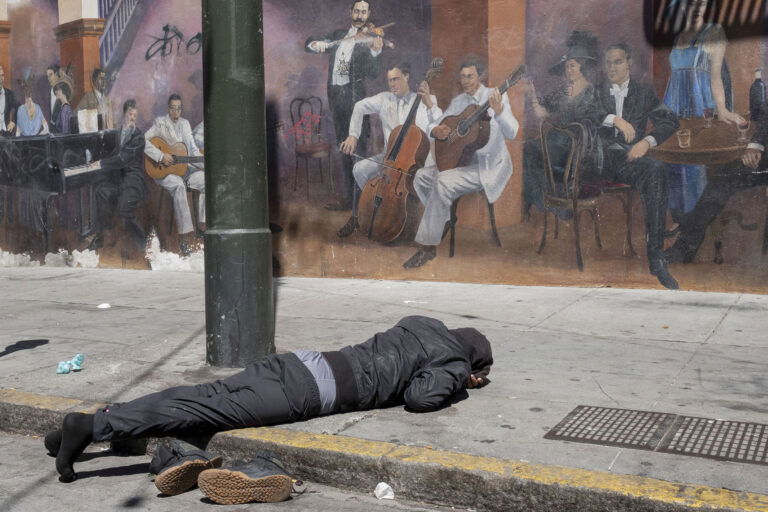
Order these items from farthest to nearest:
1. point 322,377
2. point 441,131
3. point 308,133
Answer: point 308,133 → point 441,131 → point 322,377

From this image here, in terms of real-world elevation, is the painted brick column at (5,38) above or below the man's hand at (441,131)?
above

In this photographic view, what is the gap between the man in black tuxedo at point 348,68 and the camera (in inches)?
381

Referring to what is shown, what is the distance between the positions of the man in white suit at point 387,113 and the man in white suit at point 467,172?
18 centimetres

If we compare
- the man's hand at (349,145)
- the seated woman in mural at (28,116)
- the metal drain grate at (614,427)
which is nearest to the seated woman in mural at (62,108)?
the seated woman in mural at (28,116)

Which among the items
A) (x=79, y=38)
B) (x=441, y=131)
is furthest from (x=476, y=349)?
(x=79, y=38)

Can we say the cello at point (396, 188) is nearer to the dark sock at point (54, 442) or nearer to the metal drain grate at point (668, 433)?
the metal drain grate at point (668, 433)

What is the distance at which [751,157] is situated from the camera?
7.84 meters

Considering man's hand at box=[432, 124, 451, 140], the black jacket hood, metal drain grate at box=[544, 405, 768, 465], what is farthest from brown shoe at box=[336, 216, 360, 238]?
metal drain grate at box=[544, 405, 768, 465]

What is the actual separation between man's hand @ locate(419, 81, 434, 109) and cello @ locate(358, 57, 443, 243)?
0.05m

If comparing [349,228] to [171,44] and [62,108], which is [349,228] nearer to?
[171,44]

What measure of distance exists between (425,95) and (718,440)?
624cm

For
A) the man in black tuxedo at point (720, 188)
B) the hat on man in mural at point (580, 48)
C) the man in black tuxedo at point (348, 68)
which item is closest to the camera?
the man in black tuxedo at point (720, 188)

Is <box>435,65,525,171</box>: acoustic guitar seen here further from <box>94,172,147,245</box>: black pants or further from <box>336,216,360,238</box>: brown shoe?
<box>94,172,147,245</box>: black pants

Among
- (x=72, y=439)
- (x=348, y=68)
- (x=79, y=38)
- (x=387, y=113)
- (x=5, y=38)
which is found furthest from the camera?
(x=5, y=38)
